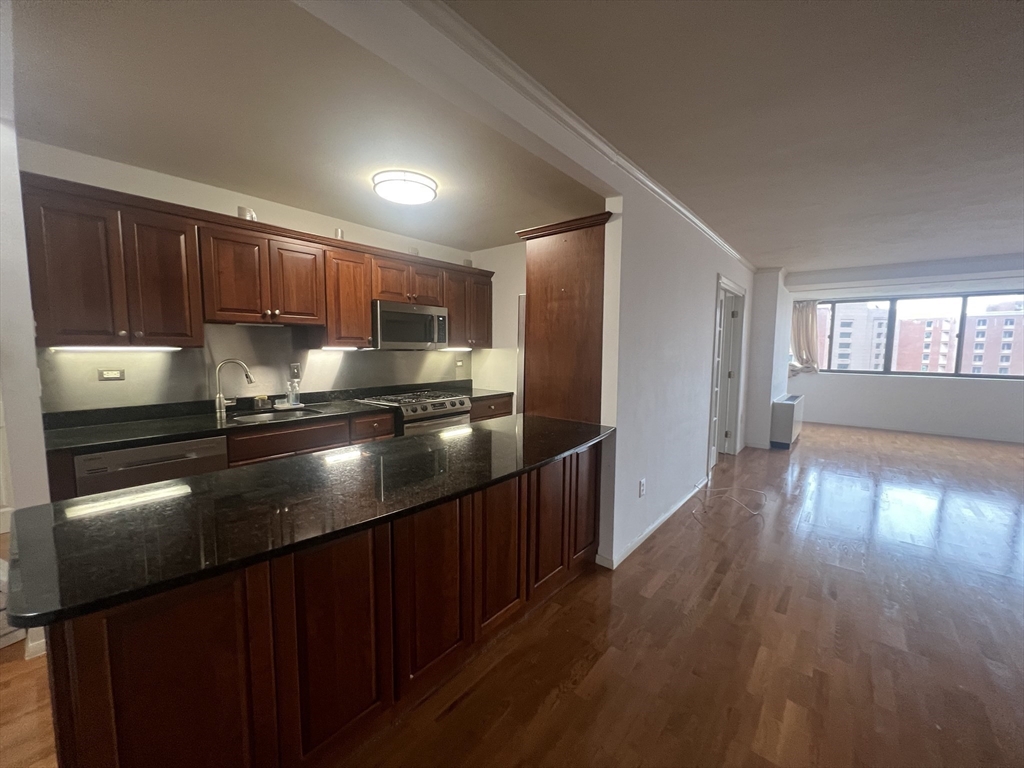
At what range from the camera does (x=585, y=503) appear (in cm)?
245

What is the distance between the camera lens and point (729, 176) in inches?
97.5

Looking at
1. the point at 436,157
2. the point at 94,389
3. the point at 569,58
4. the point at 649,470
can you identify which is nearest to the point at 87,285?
the point at 94,389

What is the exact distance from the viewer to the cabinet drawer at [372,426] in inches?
124

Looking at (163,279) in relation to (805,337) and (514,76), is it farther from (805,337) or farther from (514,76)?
(805,337)

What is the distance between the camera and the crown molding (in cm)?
131

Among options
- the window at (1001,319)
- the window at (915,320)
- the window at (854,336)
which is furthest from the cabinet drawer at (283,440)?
the window at (1001,319)

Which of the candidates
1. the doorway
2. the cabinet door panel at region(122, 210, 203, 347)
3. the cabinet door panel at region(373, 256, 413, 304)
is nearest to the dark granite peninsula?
the cabinet door panel at region(122, 210, 203, 347)

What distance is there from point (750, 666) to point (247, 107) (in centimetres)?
345

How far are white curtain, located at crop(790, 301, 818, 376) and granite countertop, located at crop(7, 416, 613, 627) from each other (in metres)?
7.63

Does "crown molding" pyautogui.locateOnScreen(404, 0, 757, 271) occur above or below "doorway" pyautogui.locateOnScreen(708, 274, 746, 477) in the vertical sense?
above

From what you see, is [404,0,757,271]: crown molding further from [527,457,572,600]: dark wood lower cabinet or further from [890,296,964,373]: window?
[890,296,964,373]: window

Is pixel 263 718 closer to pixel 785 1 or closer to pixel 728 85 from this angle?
pixel 785 1

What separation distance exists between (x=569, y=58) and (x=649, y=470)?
252 centimetres

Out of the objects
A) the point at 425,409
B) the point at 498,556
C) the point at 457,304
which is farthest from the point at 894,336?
the point at 498,556
